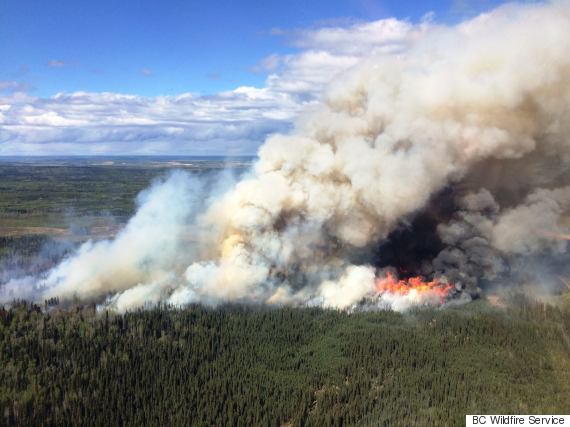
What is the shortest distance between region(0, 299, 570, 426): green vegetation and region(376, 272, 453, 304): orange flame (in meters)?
12.2

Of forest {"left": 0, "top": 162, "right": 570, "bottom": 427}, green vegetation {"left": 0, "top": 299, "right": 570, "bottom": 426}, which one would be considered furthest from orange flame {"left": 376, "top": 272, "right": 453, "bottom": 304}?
green vegetation {"left": 0, "top": 299, "right": 570, "bottom": 426}

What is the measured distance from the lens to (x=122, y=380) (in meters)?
74.4

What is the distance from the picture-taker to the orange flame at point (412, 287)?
117 metres

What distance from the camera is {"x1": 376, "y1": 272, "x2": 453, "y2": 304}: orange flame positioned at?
11712 cm

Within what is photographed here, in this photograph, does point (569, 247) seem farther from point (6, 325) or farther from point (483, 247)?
point (6, 325)

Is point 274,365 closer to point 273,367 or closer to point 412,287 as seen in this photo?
point 273,367

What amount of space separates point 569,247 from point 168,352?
370 ft

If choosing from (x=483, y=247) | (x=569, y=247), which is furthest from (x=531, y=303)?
(x=569, y=247)

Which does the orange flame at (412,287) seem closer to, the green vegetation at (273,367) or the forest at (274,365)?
the forest at (274,365)

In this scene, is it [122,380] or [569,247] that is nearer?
[122,380]

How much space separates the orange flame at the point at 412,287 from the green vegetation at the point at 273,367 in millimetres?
12228

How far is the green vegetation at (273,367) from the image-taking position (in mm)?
68875

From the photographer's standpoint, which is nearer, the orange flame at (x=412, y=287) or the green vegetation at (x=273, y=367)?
the green vegetation at (x=273, y=367)

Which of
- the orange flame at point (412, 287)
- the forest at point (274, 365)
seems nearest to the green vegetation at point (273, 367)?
the forest at point (274, 365)
